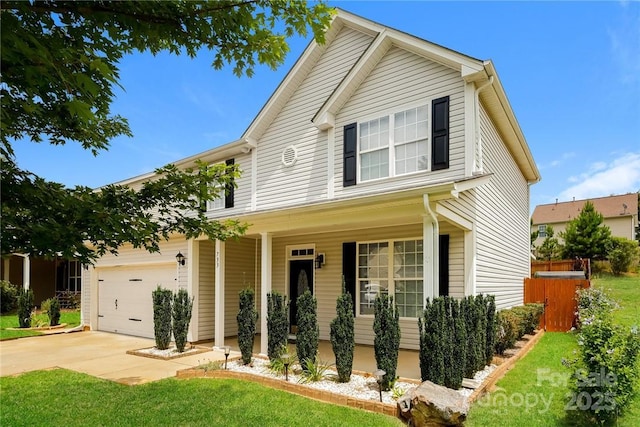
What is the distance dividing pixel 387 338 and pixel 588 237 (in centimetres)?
2413

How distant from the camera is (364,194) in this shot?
9.20 metres

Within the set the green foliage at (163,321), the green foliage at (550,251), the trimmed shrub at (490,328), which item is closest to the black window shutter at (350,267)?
the trimmed shrub at (490,328)

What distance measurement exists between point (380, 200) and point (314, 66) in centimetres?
589

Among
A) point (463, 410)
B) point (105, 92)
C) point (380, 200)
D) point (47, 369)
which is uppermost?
point (105, 92)

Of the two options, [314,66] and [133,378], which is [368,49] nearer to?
[314,66]

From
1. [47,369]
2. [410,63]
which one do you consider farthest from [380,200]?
[47,369]

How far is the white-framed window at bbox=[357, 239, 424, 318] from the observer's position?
29.7 ft

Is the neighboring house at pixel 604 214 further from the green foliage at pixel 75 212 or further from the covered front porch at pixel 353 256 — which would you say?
the green foliage at pixel 75 212

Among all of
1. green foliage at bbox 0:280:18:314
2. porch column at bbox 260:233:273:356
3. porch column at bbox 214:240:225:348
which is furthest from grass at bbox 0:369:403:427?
green foliage at bbox 0:280:18:314

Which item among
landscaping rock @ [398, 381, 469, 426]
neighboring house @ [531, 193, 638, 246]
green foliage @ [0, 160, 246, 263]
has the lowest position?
landscaping rock @ [398, 381, 469, 426]

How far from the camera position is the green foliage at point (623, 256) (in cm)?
2302

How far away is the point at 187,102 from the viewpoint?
12.3 m

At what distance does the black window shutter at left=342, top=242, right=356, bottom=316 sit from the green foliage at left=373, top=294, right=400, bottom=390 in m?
3.87

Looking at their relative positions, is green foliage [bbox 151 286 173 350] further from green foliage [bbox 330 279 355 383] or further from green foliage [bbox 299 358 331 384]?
green foliage [bbox 330 279 355 383]
